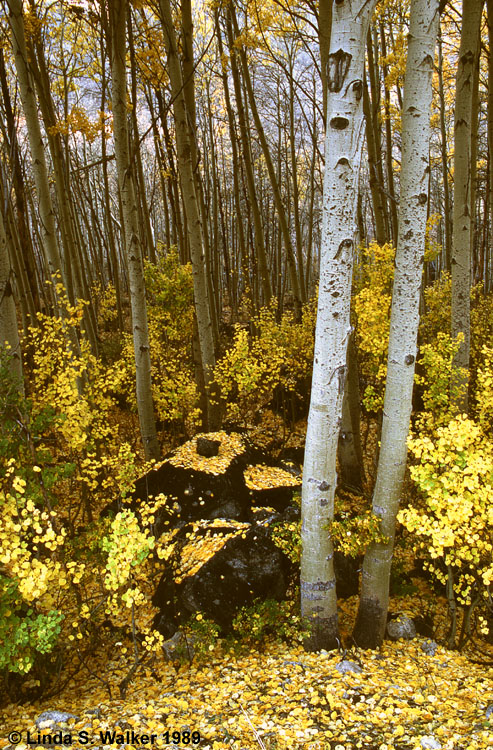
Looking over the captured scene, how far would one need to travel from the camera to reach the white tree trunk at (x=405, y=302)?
299 centimetres

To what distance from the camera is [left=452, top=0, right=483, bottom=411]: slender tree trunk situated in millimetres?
4699

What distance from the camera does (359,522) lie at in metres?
3.42

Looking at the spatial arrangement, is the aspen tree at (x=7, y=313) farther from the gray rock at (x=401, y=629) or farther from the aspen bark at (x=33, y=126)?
the gray rock at (x=401, y=629)

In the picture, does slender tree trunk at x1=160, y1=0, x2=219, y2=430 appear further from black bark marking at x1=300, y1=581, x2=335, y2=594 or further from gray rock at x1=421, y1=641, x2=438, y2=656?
gray rock at x1=421, y1=641, x2=438, y2=656

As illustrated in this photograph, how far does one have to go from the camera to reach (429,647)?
3840 millimetres

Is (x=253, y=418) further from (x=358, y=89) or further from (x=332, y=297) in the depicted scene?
(x=358, y=89)

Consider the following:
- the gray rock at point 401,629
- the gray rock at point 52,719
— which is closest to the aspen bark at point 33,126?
the gray rock at point 52,719

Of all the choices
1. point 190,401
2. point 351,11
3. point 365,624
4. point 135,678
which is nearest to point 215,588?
point 135,678

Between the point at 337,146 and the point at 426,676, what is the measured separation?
12.7 ft

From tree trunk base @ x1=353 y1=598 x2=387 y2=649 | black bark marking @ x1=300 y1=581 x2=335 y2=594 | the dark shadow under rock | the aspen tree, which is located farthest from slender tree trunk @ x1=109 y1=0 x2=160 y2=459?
tree trunk base @ x1=353 y1=598 x2=387 y2=649

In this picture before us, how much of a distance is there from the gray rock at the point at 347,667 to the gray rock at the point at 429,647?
0.89 m

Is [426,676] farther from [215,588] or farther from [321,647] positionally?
[215,588]

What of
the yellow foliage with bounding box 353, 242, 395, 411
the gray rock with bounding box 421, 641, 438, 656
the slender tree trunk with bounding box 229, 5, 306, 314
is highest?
the slender tree trunk with bounding box 229, 5, 306, 314

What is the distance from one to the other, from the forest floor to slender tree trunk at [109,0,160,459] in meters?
3.07
